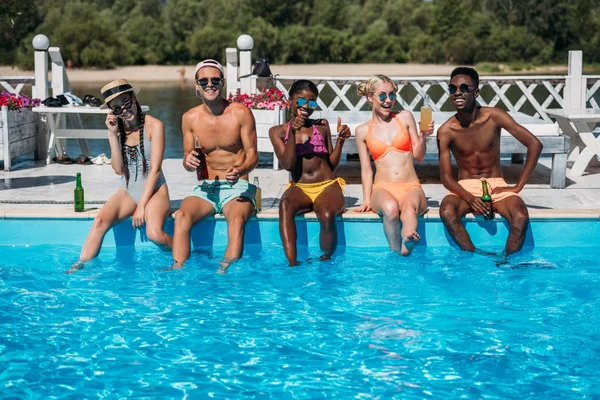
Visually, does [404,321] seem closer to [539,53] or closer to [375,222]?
[375,222]

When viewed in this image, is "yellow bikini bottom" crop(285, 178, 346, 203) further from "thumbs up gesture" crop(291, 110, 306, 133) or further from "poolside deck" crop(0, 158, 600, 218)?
"thumbs up gesture" crop(291, 110, 306, 133)

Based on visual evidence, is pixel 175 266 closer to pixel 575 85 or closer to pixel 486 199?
pixel 486 199

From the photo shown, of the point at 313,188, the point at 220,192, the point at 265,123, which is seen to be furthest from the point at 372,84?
the point at 265,123

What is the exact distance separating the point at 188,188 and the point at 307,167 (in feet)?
7.38

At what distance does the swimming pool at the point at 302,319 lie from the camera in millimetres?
4414

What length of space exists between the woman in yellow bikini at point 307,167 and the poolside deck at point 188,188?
0.27 m

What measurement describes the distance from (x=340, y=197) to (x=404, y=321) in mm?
1589

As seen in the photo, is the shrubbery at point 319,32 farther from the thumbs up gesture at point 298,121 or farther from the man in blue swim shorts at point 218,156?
the thumbs up gesture at point 298,121

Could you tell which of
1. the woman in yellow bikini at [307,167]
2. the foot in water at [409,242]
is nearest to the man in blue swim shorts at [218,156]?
the woman in yellow bikini at [307,167]

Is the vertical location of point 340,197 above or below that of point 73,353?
above

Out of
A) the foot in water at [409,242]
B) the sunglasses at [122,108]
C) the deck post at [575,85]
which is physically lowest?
the foot in water at [409,242]

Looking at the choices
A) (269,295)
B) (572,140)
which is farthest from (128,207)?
(572,140)

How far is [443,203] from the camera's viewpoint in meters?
6.65

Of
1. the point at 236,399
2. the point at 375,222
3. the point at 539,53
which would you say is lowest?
the point at 236,399
